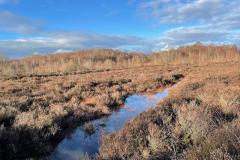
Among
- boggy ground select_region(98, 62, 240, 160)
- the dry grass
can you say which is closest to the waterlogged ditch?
boggy ground select_region(98, 62, 240, 160)

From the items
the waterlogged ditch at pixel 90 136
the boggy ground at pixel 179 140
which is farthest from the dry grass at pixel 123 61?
the boggy ground at pixel 179 140

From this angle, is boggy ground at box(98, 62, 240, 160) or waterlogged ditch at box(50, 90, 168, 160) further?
waterlogged ditch at box(50, 90, 168, 160)

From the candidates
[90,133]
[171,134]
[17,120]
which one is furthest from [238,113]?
[17,120]

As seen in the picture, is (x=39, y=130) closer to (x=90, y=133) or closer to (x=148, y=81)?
(x=90, y=133)

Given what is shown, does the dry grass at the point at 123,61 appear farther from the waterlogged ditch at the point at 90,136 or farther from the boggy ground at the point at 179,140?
the boggy ground at the point at 179,140

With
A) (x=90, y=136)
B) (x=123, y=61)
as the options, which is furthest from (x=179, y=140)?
(x=123, y=61)

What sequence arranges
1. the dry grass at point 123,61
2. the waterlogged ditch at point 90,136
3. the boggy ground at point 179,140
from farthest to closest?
the dry grass at point 123,61 → the waterlogged ditch at point 90,136 → the boggy ground at point 179,140

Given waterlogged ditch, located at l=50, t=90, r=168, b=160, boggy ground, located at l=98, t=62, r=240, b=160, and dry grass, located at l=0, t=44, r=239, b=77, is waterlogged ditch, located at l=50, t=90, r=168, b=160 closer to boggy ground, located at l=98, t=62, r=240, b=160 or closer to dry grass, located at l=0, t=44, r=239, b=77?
boggy ground, located at l=98, t=62, r=240, b=160

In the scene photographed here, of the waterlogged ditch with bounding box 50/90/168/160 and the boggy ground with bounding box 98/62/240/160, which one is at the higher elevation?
the boggy ground with bounding box 98/62/240/160

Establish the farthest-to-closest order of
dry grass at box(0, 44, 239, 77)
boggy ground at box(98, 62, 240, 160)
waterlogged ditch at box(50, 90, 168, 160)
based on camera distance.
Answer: dry grass at box(0, 44, 239, 77) < waterlogged ditch at box(50, 90, 168, 160) < boggy ground at box(98, 62, 240, 160)

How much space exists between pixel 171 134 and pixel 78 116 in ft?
17.7

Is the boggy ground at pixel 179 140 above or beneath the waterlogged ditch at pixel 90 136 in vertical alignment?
above

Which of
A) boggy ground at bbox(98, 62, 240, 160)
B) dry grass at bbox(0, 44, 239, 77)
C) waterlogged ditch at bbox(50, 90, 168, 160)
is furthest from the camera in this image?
dry grass at bbox(0, 44, 239, 77)

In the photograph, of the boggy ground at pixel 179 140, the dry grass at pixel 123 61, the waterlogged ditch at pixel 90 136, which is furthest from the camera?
the dry grass at pixel 123 61
